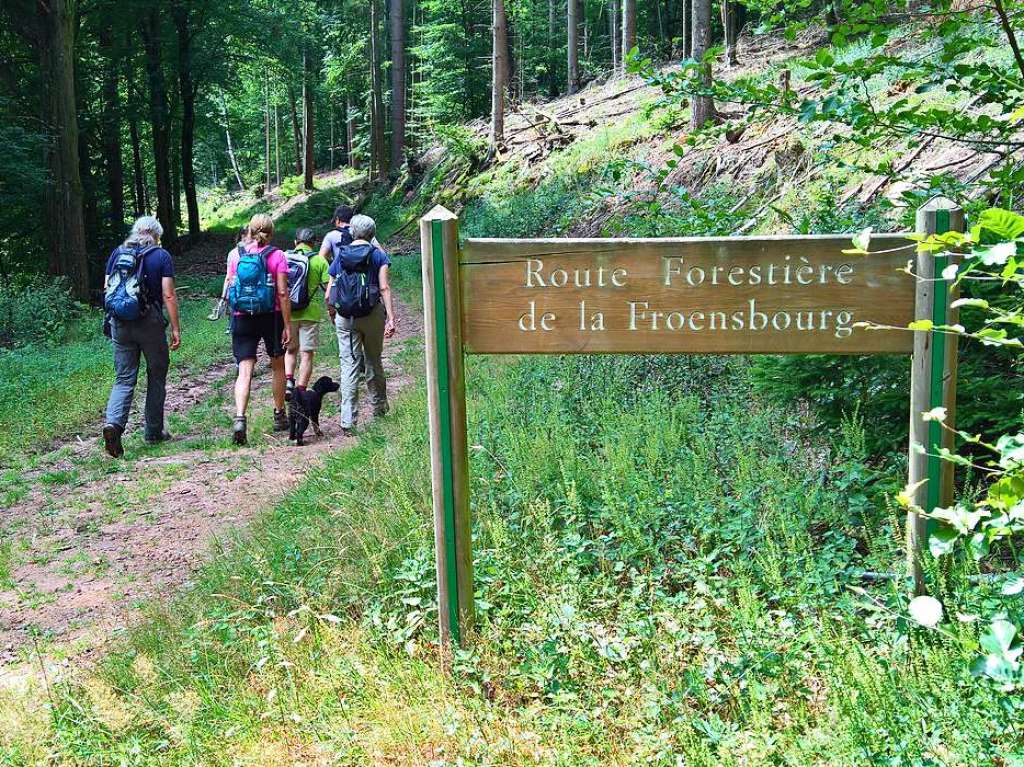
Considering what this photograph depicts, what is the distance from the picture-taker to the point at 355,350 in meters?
8.41

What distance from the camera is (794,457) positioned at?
4.83 meters

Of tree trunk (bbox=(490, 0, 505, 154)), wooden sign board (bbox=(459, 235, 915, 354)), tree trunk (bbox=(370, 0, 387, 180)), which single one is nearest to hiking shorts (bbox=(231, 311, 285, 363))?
wooden sign board (bbox=(459, 235, 915, 354))

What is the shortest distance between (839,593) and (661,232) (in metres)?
5.18

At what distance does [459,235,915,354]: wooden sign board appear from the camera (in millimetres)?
3223

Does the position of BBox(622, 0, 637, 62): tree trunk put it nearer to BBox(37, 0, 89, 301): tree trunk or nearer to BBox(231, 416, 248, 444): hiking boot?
BBox(37, 0, 89, 301): tree trunk

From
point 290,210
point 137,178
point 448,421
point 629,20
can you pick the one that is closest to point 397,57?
point 290,210

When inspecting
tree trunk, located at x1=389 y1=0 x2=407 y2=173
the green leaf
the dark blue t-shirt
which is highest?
tree trunk, located at x1=389 y1=0 x2=407 y2=173

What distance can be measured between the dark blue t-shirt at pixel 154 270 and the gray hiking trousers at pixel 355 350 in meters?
1.61

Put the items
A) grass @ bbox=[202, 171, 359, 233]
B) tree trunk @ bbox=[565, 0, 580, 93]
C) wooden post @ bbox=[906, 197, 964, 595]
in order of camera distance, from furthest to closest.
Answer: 1. grass @ bbox=[202, 171, 359, 233]
2. tree trunk @ bbox=[565, 0, 580, 93]
3. wooden post @ bbox=[906, 197, 964, 595]

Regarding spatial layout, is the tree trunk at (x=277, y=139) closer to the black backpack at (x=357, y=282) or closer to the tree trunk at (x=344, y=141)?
the tree trunk at (x=344, y=141)

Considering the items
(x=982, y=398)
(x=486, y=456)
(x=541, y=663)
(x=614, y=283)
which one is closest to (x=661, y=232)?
(x=486, y=456)

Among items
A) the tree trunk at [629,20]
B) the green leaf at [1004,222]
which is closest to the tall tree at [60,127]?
the tree trunk at [629,20]

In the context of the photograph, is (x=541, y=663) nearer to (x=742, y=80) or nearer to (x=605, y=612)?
(x=605, y=612)

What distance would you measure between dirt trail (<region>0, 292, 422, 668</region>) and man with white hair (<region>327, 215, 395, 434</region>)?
1.41ft
